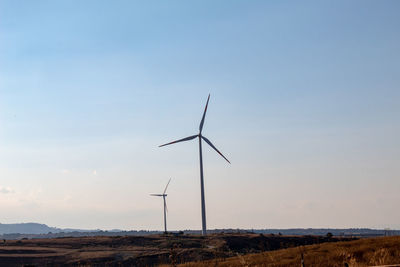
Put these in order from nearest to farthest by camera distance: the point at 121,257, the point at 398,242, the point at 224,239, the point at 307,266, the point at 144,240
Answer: the point at 307,266 < the point at 398,242 < the point at 121,257 < the point at 224,239 < the point at 144,240

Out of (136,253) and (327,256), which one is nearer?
(327,256)

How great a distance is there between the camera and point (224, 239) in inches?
2933

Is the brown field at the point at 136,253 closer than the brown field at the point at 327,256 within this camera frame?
No

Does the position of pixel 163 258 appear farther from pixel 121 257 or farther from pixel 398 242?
pixel 398 242

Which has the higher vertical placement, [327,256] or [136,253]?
[136,253]

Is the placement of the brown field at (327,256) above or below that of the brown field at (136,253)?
below

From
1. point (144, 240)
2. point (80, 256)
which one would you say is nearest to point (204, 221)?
point (144, 240)

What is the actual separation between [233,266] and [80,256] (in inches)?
1584

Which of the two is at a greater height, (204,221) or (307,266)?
(204,221)

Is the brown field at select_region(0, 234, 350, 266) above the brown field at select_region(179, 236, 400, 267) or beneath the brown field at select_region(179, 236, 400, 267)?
above

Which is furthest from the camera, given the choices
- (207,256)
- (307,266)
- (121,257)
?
(121,257)

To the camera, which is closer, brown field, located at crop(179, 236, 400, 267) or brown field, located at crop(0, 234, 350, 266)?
brown field, located at crop(179, 236, 400, 267)

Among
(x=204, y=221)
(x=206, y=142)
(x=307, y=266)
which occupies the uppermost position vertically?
(x=206, y=142)

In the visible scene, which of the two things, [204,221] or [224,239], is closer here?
[224,239]
